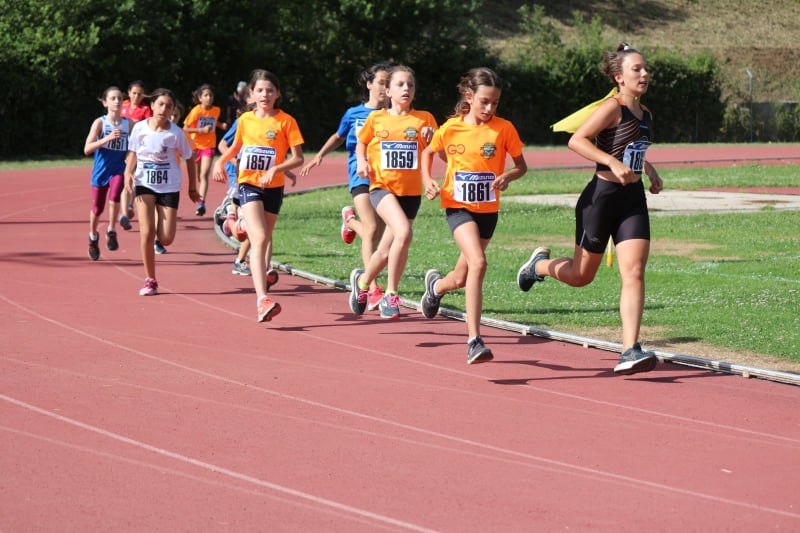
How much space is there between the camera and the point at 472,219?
8.34 meters

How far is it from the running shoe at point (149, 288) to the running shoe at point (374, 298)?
2.16 m

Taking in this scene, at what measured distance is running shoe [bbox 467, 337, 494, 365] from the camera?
25.6ft

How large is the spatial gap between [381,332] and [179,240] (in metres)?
7.17

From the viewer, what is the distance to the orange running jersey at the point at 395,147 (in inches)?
381

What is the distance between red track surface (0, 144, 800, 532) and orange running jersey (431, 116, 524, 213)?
111 cm

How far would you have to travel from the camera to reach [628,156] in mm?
7738

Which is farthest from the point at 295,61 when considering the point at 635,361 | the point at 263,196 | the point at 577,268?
the point at 635,361

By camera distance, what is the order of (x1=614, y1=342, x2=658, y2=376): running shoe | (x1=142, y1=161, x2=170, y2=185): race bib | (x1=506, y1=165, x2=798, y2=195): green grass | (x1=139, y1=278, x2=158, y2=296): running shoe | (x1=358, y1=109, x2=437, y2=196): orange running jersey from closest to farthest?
(x1=614, y1=342, x2=658, y2=376): running shoe, (x1=358, y1=109, x2=437, y2=196): orange running jersey, (x1=142, y1=161, x2=170, y2=185): race bib, (x1=139, y1=278, x2=158, y2=296): running shoe, (x1=506, y1=165, x2=798, y2=195): green grass

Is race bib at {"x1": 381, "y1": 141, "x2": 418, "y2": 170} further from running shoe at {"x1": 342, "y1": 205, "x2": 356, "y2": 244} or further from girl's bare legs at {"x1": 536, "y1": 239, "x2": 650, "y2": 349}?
girl's bare legs at {"x1": 536, "y1": 239, "x2": 650, "y2": 349}

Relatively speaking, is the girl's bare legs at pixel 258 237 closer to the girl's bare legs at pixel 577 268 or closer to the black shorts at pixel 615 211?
the girl's bare legs at pixel 577 268

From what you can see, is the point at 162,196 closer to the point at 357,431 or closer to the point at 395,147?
the point at 395,147

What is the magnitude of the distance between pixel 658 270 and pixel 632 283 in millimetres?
5339

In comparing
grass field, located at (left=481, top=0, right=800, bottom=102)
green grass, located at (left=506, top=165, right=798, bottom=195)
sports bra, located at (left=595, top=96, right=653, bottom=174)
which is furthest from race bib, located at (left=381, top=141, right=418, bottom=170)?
grass field, located at (left=481, top=0, right=800, bottom=102)

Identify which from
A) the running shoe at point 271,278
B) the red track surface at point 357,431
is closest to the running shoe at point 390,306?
the red track surface at point 357,431
